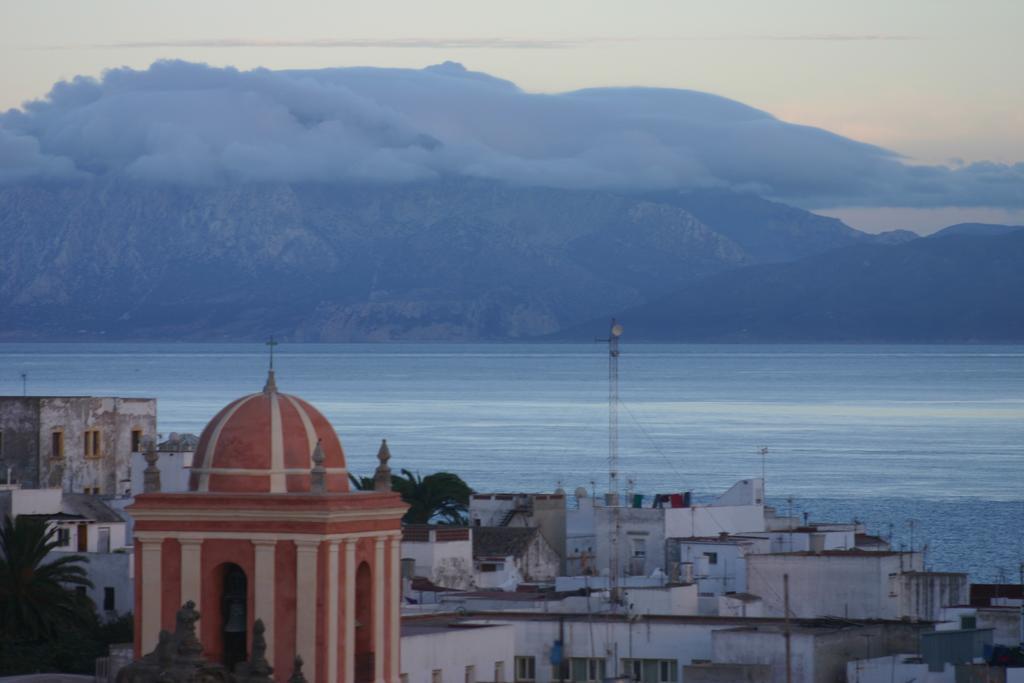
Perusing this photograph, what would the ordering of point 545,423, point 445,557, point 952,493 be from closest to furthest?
point 445,557 → point 952,493 → point 545,423

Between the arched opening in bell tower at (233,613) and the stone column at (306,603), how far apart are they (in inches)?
21.3

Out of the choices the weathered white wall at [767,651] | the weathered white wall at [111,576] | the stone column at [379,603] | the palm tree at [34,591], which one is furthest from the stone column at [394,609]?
the weathered white wall at [111,576]

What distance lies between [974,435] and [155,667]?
160788 mm

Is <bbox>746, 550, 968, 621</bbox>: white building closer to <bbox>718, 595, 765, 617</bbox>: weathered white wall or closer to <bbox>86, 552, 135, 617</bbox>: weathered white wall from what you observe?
<bbox>718, 595, 765, 617</bbox>: weathered white wall

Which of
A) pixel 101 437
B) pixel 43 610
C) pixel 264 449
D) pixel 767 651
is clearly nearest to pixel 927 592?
pixel 767 651

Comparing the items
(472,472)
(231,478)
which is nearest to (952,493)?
(472,472)

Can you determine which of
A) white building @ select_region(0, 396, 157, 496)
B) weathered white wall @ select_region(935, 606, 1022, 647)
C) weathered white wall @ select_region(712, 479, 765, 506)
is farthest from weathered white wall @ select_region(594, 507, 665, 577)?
white building @ select_region(0, 396, 157, 496)

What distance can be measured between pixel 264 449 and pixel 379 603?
1.77 meters

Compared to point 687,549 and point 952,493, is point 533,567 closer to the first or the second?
point 687,549

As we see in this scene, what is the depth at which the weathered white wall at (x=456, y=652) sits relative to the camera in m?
35.2

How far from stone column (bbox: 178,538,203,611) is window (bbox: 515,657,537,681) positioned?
60.7ft

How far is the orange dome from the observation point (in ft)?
72.8

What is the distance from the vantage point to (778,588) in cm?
4884

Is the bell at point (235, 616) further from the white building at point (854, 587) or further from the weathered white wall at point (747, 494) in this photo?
the weathered white wall at point (747, 494)
